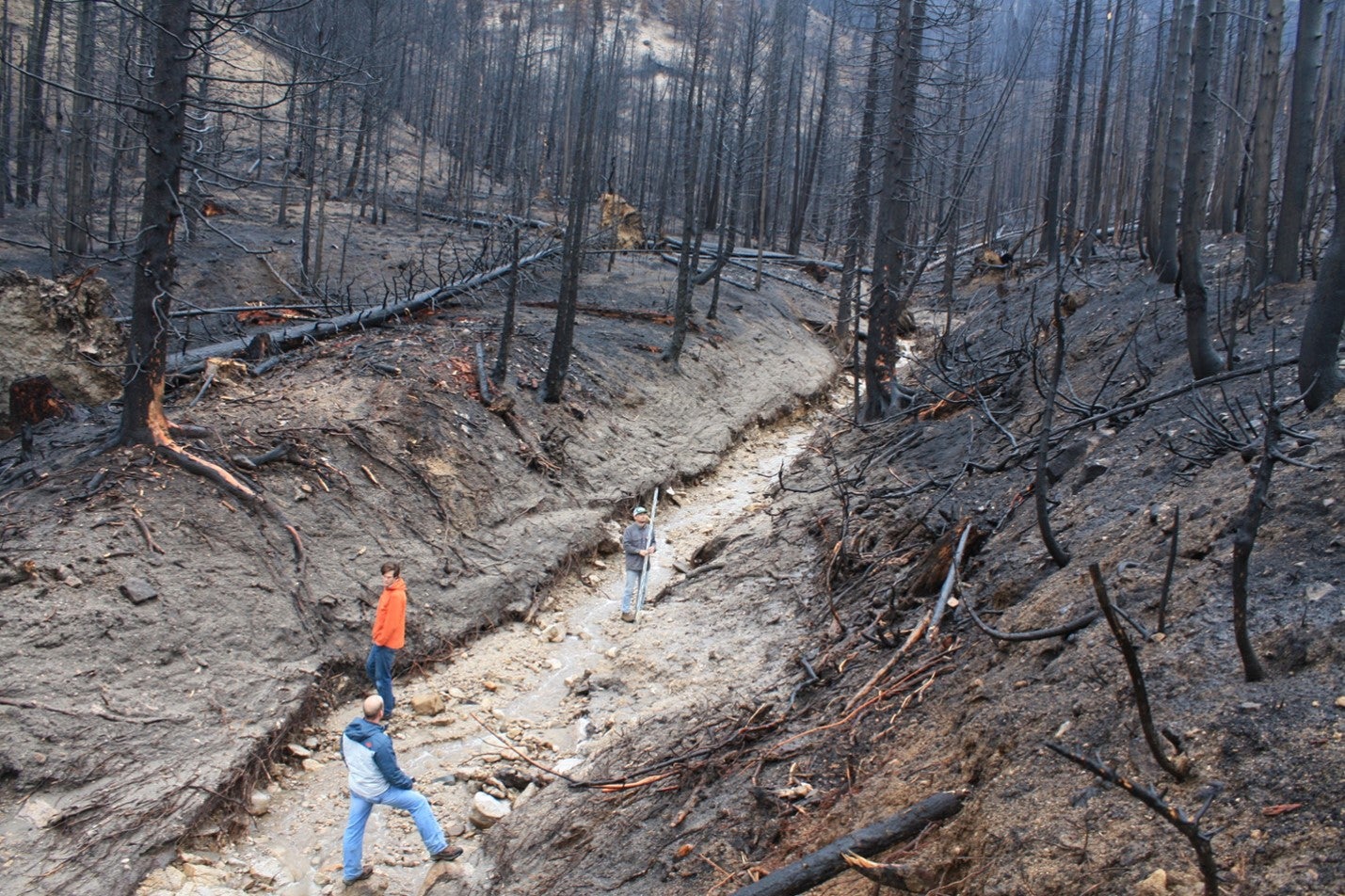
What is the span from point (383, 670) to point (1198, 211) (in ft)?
28.0

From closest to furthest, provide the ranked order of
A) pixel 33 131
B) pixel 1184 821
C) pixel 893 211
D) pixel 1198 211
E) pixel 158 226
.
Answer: pixel 1184 821 < pixel 1198 211 < pixel 158 226 < pixel 893 211 < pixel 33 131

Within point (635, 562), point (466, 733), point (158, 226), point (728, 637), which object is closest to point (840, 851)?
point (728, 637)

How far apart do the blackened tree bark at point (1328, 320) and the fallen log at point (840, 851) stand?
3.42m

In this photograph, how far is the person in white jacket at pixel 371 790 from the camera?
235 inches

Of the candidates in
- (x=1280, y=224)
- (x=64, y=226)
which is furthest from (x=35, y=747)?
(x=64, y=226)

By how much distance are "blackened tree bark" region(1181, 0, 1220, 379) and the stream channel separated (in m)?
5.09

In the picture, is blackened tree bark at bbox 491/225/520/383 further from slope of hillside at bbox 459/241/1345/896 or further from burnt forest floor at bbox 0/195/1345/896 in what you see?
slope of hillside at bbox 459/241/1345/896

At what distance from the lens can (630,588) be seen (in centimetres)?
1027

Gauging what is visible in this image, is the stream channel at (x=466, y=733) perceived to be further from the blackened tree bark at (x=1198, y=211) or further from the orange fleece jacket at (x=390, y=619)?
the blackened tree bark at (x=1198, y=211)

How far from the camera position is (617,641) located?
953cm

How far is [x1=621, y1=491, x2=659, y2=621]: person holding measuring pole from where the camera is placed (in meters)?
10.2

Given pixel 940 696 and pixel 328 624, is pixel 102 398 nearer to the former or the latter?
pixel 328 624

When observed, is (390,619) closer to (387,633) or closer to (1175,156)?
(387,633)

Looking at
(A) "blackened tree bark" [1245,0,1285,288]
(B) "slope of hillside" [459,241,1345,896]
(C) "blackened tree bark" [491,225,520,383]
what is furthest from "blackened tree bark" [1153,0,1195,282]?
(C) "blackened tree bark" [491,225,520,383]
